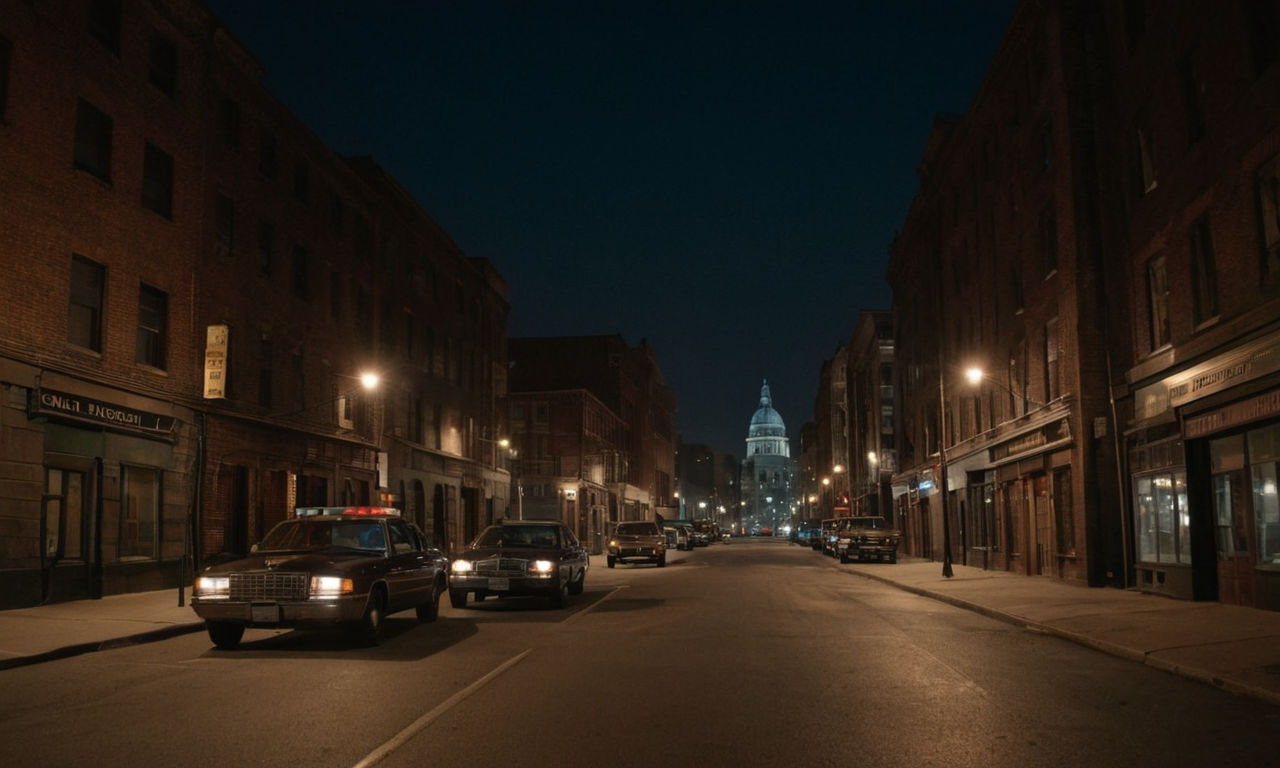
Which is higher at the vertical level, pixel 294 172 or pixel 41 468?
pixel 294 172

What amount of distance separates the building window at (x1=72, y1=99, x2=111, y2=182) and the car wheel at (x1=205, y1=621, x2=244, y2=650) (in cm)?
1314

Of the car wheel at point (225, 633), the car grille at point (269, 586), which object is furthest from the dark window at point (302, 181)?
the car grille at point (269, 586)

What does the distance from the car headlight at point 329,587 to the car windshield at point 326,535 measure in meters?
1.90

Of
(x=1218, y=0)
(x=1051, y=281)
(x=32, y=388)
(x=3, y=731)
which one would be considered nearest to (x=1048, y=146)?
(x=1051, y=281)

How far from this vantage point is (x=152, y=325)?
2595cm

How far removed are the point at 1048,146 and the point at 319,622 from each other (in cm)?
2361

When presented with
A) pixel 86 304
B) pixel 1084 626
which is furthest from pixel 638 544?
pixel 1084 626

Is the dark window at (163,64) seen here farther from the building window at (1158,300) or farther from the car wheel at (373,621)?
the building window at (1158,300)

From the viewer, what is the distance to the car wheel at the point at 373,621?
14234 mm

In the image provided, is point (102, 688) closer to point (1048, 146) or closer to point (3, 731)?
point (3, 731)

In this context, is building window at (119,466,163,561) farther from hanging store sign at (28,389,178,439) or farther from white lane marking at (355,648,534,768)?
white lane marking at (355,648,534,768)

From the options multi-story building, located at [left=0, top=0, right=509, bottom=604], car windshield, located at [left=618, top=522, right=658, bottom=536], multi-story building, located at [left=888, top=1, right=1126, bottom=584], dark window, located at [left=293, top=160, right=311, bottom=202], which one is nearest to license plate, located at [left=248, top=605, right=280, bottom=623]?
multi-story building, located at [left=0, top=0, right=509, bottom=604]

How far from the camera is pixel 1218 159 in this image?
64.2 feet

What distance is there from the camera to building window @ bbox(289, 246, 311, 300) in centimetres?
3441
